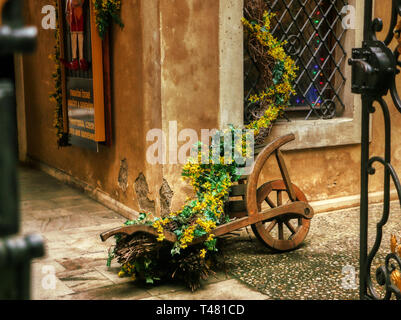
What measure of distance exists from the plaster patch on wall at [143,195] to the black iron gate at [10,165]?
14.6 ft

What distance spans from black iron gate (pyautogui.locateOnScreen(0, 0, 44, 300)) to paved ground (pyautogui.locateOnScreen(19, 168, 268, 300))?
2.95 metres

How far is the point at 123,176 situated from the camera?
18.9 feet

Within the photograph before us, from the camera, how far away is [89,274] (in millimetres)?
4098

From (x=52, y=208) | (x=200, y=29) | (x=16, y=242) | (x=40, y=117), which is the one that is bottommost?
(x=52, y=208)

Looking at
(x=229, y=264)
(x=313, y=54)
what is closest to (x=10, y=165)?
(x=229, y=264)

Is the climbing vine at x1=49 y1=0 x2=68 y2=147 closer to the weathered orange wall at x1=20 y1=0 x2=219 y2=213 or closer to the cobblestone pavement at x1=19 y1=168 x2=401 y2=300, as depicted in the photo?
the cobblestone pavement at x1=19 y1=168 x2=401 y2=300

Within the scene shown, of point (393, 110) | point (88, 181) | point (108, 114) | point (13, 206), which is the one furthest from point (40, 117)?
point (13, 206)

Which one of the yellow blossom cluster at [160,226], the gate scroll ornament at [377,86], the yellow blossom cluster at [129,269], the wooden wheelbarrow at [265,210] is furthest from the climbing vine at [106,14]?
the gate scroll ornament at [377,86]

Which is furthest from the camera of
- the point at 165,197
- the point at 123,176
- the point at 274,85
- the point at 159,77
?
the point at 123,176

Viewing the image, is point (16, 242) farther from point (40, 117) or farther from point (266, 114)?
point (40, 117)

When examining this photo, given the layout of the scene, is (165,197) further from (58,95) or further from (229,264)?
(58,95)

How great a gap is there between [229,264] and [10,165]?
11.9 ft

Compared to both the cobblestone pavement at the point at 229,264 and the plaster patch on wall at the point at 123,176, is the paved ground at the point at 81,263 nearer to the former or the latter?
the cobblestone pavement at the point at 229,264
